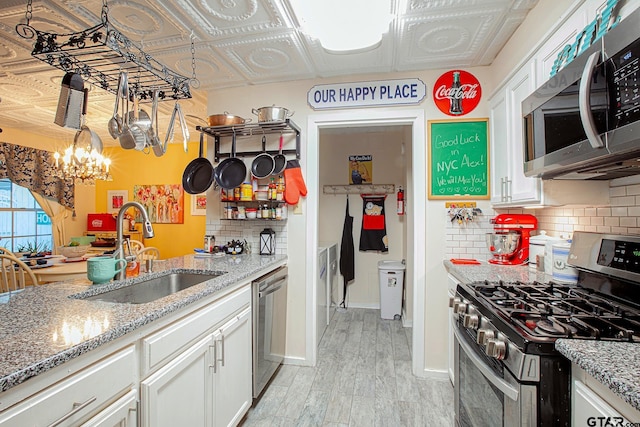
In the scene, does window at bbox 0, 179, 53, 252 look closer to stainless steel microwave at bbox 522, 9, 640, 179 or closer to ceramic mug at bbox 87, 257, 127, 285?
ceramic mug at bbox 87, 257, 127, 285

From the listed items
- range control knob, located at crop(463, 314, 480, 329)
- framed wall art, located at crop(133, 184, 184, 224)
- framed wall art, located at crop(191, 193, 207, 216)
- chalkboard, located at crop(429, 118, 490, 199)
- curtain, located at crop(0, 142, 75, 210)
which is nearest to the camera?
range control knob, located at crop(463, 314, 480, 329)

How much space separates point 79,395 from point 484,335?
130 cm

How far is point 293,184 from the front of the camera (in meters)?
2.51

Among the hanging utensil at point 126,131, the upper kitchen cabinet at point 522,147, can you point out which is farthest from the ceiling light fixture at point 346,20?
the hanging utensil at point 126,131

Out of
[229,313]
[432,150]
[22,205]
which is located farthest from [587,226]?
[22,205]

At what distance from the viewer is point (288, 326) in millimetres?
2611

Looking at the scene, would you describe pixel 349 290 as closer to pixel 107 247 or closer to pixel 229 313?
pixel 229 313

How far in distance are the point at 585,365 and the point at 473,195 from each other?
1743 mm

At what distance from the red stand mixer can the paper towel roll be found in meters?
0.37

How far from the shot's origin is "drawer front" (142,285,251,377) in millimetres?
1085

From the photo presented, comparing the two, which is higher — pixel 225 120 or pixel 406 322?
pixel 225 120

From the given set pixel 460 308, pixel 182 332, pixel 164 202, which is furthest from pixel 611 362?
pixel 164 202

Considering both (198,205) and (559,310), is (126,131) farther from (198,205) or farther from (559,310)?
(198,205)

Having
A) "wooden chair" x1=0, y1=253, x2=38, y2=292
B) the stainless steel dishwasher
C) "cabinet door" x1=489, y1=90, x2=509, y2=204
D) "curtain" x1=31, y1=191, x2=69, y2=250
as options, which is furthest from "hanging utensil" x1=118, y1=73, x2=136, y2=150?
"curtain" x1=31, y1=191, x2=69, y2=250
